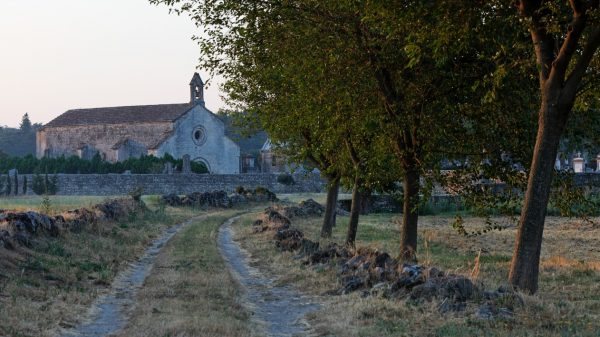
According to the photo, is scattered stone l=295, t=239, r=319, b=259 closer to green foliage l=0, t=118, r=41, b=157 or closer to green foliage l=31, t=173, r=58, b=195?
green foliage l=31, t=173, r=58, b=195

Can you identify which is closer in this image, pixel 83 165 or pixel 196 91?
pixel 83 165

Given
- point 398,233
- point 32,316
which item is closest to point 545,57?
point 32,316

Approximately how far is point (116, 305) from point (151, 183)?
162 feet

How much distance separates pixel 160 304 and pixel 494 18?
24.6 ft

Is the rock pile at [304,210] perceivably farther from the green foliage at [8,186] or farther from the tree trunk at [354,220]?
the green foliage at [8,186]

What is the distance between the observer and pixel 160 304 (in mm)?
12758

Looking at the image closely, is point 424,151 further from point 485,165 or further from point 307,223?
point 307,223

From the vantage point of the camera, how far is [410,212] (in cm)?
1978

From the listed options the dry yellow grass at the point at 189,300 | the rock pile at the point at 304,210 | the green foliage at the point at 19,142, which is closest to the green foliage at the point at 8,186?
the rock pile at the point at 304,210

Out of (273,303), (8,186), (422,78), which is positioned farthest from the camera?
(8,186)

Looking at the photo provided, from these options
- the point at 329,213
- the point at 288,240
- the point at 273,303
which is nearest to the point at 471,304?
the point at 273,303

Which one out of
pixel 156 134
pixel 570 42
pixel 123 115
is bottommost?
pixel 570 42

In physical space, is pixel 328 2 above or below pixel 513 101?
above

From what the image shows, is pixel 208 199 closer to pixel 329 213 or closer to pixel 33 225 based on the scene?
pixel 329 213
